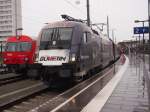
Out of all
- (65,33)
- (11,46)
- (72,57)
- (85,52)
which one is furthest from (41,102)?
(11,46)

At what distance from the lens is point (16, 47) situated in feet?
84.4

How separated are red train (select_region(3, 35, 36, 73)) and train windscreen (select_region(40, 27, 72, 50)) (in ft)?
26.1

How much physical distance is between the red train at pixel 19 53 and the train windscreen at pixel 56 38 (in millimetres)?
7961

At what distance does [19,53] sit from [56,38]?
911cm

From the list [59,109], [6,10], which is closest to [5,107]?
[59,109]

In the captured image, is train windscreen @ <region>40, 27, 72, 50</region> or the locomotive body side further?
train windscreen @ <region>40, 27, 72, 50</region>

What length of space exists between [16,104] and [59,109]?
10.4ft

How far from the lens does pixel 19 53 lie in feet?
83.3

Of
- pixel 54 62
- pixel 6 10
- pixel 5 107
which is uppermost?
pixel 6 10

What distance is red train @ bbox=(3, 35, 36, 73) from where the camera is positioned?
25.1 m

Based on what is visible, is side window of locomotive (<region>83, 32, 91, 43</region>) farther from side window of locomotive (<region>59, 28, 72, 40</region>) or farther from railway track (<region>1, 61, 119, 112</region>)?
railway track (<region>1, 61, 119, 112</region>)

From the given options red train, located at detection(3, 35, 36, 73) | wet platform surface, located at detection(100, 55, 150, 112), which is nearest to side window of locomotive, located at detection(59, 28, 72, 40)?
wet platform surface, located at detection(100, 55, 150, 112)

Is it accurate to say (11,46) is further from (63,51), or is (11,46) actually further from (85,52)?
(63,51)

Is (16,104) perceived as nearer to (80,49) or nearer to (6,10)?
(80,49)
